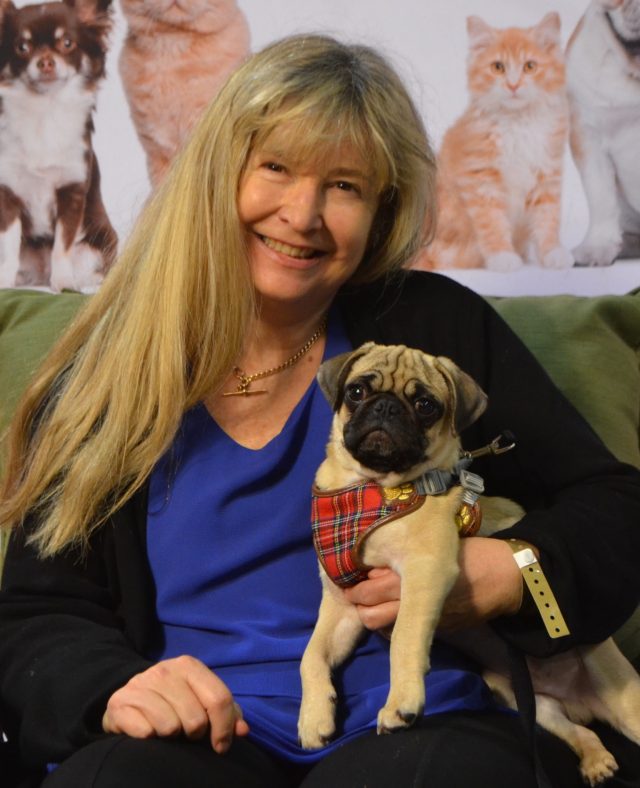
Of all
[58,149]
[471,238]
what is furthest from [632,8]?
[58,149]

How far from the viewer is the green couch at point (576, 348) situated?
5.75 feet

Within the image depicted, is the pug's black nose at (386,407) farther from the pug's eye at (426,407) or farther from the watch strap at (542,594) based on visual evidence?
the watch strap at (542,594)

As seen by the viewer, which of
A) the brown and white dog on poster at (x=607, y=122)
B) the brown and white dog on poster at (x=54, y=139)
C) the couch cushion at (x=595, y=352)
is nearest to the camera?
the couch cushion at (x=595, y=352)

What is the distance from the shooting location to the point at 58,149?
2244mm

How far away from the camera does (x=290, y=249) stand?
1.48 m

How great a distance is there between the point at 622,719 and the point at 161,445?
0.71 m

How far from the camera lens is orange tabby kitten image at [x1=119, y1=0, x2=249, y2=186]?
2.20 metres

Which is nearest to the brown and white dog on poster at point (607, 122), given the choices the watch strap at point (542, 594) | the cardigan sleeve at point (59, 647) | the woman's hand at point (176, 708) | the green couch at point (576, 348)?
the green couch at point (576, 348)

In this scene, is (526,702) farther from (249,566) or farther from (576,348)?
(576,348)

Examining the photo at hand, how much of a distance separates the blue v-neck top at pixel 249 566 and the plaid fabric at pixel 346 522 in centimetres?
9

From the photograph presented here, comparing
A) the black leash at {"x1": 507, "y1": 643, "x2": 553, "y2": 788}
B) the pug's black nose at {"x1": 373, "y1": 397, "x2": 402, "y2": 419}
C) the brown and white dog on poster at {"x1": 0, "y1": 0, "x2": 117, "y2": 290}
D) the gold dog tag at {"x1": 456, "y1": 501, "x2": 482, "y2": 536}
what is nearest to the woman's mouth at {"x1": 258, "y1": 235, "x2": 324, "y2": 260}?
the pug's black nose at {"x1": 373, "y1": 397, "x2": 402, "y2": 419}

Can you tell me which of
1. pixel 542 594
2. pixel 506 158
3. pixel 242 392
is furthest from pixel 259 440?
pixel 506 158

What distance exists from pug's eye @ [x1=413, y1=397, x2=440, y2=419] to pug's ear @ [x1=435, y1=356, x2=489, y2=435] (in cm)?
2

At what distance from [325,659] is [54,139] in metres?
1.39
